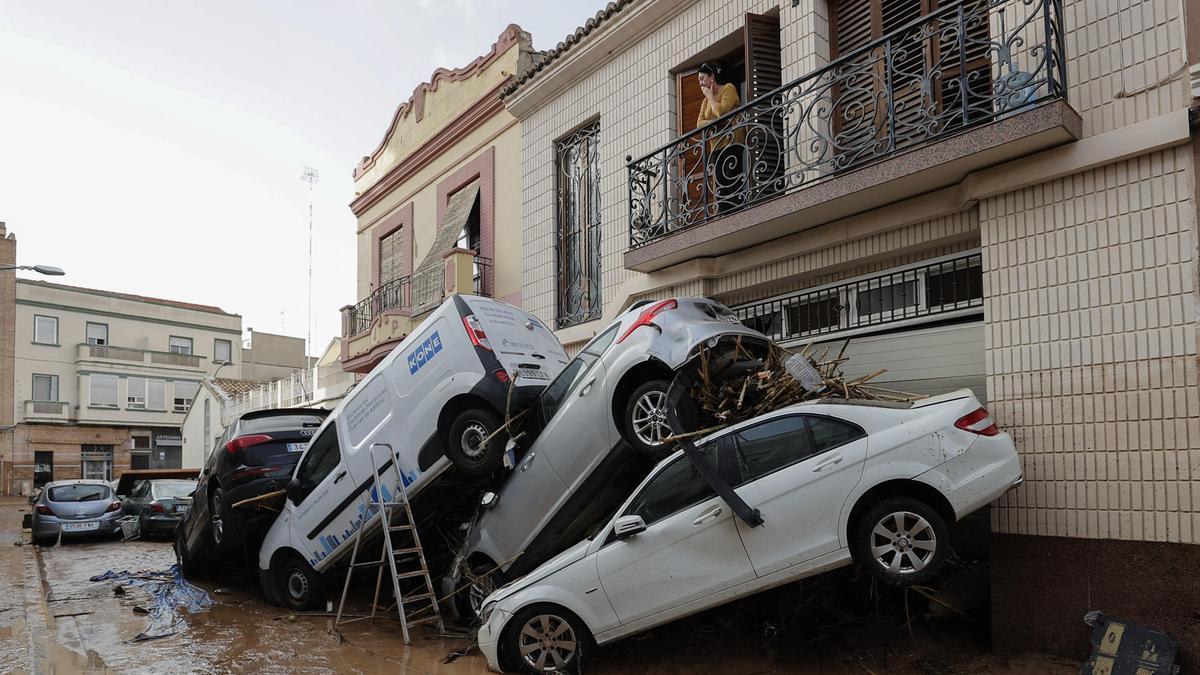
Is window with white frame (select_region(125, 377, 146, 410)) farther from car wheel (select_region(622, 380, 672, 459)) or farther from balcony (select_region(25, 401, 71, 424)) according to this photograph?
car wheel (select_region(622, 380, 672, 459))

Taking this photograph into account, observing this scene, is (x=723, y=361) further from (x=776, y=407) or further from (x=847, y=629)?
(x=847, y=629)

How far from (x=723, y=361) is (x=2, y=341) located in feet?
140

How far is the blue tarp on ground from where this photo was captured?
365 inches

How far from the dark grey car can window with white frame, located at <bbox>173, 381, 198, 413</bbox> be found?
31222 millimetres

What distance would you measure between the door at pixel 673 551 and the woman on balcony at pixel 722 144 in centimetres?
371

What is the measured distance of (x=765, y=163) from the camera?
8984 millimetres

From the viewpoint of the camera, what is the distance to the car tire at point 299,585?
9891mm

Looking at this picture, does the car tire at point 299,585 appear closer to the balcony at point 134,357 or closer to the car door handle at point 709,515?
the car door handle at point 709,515

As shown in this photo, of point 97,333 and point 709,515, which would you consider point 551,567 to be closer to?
point 709,515

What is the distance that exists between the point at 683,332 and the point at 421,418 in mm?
2956

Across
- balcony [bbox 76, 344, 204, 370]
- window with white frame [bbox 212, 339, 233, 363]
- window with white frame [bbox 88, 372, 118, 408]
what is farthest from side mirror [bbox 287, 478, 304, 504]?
window with white frame [bbox 212, 339, 233, 363]

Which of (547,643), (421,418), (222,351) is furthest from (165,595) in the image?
(222,351)

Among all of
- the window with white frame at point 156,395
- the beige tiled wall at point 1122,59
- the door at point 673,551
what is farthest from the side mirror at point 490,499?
the window with white frame at point 156,395

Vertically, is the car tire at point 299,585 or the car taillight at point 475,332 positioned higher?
the car taillight at point 475,332
